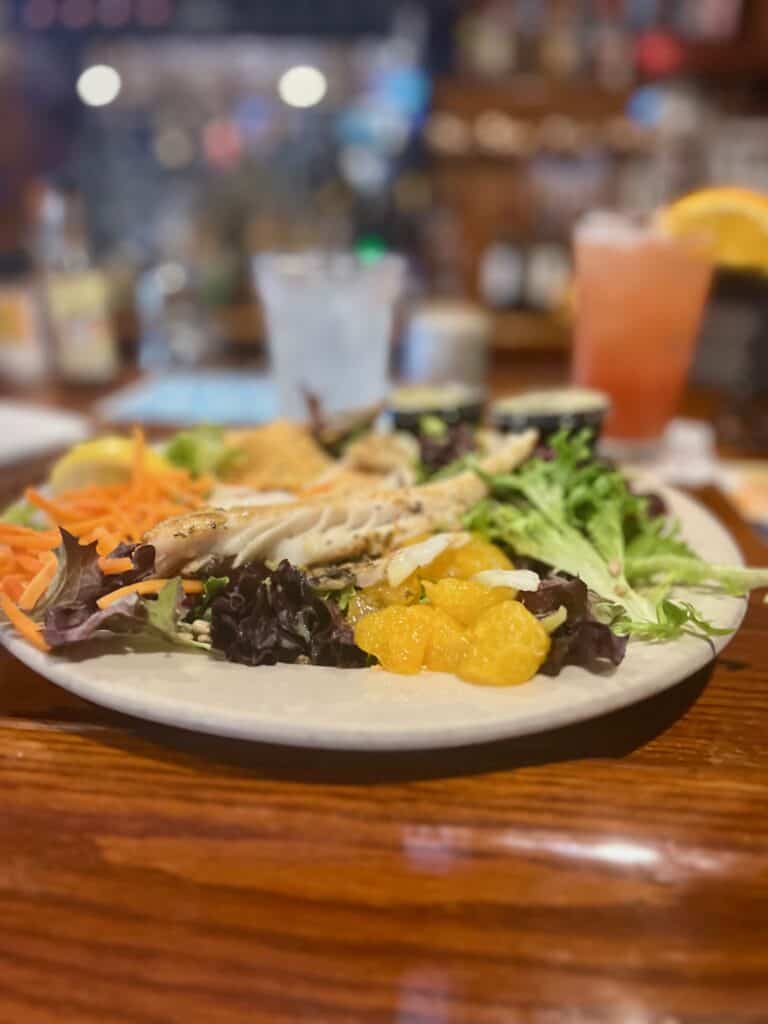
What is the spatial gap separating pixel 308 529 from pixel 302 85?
622cm

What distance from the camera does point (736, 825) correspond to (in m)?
0.89

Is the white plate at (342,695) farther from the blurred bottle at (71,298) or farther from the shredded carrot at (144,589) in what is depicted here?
the blurred bottle at (71,298)

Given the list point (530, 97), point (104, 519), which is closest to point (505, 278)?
point (530, 97)

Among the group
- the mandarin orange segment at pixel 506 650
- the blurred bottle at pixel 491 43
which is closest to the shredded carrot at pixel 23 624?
the mandarin orange segment at pixel 506 650

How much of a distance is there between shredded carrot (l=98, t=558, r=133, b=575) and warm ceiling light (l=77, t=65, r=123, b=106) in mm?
6555

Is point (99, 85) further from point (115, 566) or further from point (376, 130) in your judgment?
point (115, 566)

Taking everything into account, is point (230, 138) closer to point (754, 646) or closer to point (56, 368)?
point (56, 368)

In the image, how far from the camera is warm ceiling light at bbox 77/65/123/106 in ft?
21.9

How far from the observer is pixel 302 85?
667cm

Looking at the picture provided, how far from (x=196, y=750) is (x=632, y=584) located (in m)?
0.64

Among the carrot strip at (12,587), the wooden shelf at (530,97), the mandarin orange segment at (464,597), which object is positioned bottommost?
the carrot strip at (12,587)

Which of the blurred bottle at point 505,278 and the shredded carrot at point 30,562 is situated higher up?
the shredded carrot at point 30,562

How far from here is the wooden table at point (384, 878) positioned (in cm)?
73

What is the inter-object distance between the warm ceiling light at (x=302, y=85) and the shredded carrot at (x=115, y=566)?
6342 millimetres
